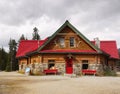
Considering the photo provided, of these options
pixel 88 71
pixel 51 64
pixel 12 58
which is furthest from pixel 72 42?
pixel 12 58

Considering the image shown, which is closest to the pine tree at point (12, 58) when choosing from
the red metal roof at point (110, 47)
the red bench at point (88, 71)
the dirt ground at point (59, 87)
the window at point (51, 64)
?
the red metal roof at point (110, 47)

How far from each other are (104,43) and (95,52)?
1299 centimetres

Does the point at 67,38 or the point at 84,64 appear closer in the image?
the point at 84,64

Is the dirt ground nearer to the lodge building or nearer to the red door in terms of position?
the lodge building

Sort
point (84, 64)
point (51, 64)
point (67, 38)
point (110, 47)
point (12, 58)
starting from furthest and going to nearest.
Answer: point (12, 58)
point (110, 47)
point (67, 38)
point (84, 64)
point (51, 64)

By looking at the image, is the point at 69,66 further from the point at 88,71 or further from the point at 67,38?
the point at 67,38

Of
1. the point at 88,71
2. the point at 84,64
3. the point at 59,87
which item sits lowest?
the point at 59,87

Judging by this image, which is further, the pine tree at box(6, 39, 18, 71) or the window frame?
the pine tree at box(6, 39, 18, 71)

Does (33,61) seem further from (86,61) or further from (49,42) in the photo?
(86,61)

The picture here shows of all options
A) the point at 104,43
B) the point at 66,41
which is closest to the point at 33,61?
the point at 66,41

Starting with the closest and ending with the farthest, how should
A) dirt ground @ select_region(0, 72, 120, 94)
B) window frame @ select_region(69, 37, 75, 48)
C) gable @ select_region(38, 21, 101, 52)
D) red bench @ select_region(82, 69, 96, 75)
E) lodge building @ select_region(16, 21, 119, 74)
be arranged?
1. dirt ground @ select_region(0, 72, 120, 94)
2. red bench @ select_region(82, 69, 96, 75)
3. lodge building @ select_region(16, 21, 119, 74)
4. gable @ select_region(38, 21, 101, 52)
5. window frame @ select_region(69, 37, 75, 48)

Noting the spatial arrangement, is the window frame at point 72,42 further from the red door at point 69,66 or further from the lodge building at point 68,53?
the red door at point 69,66

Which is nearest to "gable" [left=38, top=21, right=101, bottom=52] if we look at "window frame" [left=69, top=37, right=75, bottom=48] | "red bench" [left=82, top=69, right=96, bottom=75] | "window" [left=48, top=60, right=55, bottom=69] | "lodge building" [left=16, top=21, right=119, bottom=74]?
"lodge building" [left=16, top=21, right=119, bottom=74]

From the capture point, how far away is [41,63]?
33.3 meters
